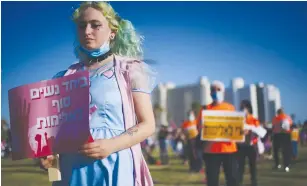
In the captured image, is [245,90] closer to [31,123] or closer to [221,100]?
[221,100]

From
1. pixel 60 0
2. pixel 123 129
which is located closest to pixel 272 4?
pixel 60 0

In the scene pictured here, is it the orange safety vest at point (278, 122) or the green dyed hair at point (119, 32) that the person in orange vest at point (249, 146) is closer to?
the orange safety vest at point (278, 122)

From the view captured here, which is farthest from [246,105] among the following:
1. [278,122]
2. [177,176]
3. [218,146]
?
[177,176]

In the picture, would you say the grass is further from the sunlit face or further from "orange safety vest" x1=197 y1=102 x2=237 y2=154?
the sunlit face

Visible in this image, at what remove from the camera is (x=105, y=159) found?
4.30 feet

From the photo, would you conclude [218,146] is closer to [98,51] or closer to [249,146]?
[249,146]

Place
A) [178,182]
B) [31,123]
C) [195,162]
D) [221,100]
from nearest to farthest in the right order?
1. [31,123]
2. [221,100]
3. [178,182]
4. [195,162]

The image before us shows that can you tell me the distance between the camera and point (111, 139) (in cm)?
125

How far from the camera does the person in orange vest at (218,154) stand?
323 centimetres

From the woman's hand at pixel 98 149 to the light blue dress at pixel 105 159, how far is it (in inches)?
2.2

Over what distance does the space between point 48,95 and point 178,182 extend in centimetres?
336

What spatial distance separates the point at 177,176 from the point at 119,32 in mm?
3760

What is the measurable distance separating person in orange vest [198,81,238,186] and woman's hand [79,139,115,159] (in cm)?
209

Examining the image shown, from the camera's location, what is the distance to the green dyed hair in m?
1.41
